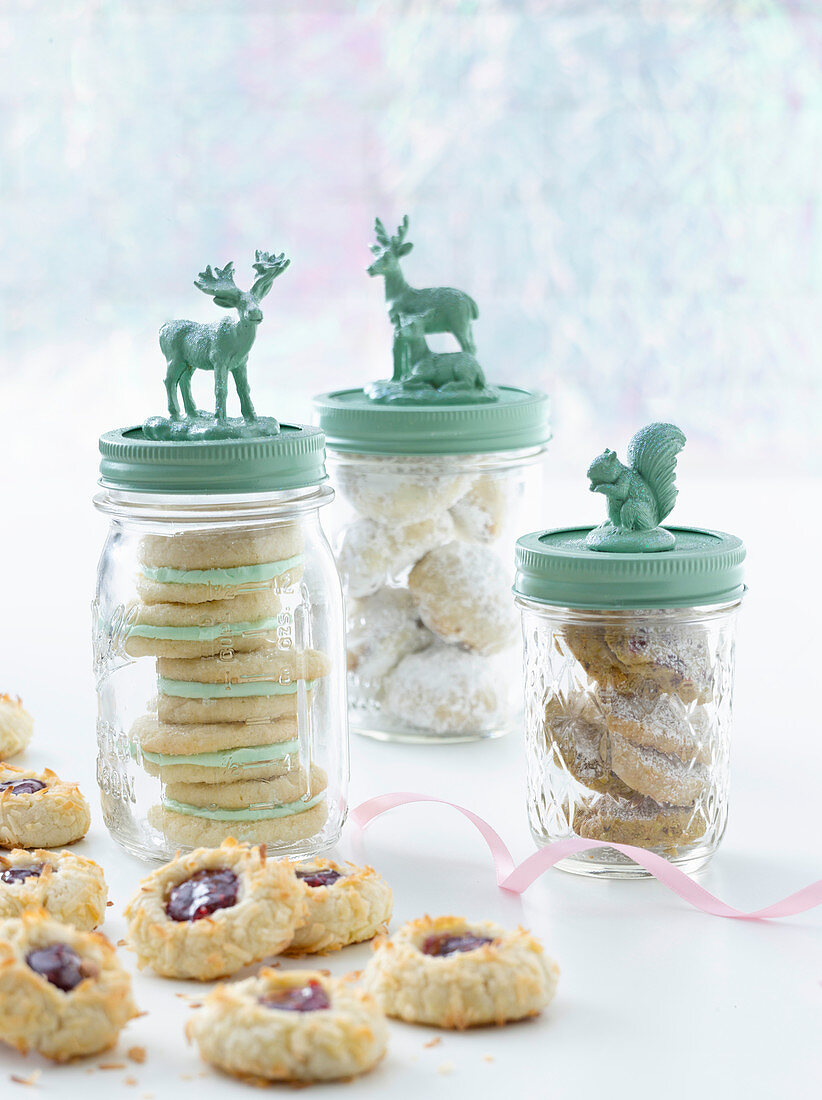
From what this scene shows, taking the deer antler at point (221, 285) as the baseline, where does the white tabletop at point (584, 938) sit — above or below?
below

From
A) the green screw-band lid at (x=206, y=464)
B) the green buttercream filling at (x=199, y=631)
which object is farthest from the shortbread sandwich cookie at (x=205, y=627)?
the green screw-band lid at (x=206, y=464)

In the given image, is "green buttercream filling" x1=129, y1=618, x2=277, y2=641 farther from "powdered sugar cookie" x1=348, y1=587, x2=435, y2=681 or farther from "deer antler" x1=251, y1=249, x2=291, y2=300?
"powdered sugar cookie" x1=348, y1=587, x2=435, y2=681

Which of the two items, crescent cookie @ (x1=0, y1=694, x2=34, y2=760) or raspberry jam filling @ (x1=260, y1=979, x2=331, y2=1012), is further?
crescent cookie @ (x1=0, y1=694, x2=34, y2=760)

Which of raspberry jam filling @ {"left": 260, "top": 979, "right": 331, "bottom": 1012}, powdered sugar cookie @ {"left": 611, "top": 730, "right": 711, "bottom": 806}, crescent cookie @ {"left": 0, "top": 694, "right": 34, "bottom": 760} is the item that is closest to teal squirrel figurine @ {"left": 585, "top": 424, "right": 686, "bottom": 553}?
powdered sugar cookie @ {"left": 611, "top": 730, "right": 711, "bottom": 806}

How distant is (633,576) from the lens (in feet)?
4.03

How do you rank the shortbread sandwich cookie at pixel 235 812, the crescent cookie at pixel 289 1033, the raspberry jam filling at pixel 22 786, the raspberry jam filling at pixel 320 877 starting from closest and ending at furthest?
the crescent cookie at pixel 289 1033
the raspberry jam filling at pixel 320 877
the shortbread sandwich cookie at pixel 235 812
the raspberry jam filling at pixel 22 786

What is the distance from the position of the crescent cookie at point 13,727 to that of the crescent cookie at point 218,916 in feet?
1.81

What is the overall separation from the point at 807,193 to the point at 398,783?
3694 mm

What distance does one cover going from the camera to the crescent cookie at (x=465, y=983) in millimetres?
1016

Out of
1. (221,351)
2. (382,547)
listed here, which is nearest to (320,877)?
(221,351)

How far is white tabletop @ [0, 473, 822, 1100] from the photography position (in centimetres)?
96

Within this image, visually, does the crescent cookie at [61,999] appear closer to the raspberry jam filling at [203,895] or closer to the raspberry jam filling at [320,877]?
the raspberry jam filling at [203,895]

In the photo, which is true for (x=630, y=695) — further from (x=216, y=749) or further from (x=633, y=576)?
(x=216, y=749)

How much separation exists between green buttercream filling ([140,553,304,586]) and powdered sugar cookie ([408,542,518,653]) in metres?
0.43
